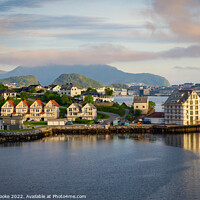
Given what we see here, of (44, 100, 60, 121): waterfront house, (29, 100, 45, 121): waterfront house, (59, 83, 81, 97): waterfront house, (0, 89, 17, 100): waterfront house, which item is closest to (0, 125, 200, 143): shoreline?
(44, 100, 60, 121): waterfront house

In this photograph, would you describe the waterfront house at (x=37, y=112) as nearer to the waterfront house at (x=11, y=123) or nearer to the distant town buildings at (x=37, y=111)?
the distant town buildings at (x=37, y=111)

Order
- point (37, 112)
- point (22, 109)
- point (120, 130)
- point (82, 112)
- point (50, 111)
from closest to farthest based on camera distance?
1. point (120, 130)
2. point (82, 112)
3. point (50, 111)
4. point (37, 112)
5. point (22, 109)

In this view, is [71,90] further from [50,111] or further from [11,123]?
[11,123]

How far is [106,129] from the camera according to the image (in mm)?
88625

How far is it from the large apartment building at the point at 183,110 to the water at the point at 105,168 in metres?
17.1

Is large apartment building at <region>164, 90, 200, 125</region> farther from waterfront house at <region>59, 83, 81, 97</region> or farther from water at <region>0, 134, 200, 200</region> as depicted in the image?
waterfront house at <region>59, 83, 81, 97</region>

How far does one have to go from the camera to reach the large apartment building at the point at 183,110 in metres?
92.2

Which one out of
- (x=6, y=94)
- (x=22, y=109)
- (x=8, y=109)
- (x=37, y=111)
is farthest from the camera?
(x=6, y=94)

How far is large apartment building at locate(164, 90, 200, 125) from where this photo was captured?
302ft

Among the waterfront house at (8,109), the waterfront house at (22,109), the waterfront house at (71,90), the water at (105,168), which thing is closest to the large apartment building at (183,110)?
the water at (105,168)

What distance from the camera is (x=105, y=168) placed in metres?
52.2

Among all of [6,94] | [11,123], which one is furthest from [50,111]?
[6,94]

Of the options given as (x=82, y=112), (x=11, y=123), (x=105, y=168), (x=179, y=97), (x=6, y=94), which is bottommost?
(x=105, y=168)

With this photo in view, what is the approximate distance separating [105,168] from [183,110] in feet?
147
